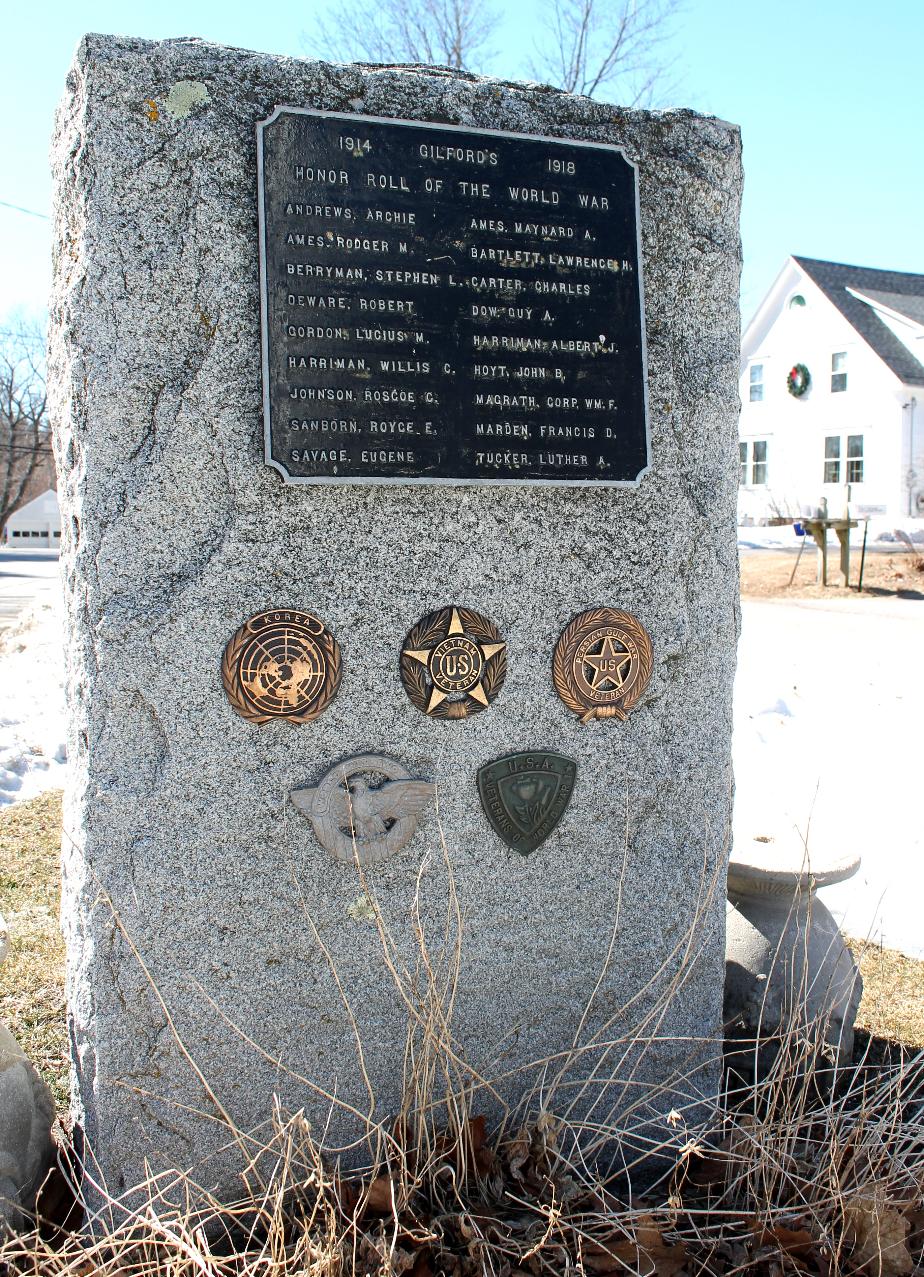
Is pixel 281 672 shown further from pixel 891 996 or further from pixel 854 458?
pixel 854 458

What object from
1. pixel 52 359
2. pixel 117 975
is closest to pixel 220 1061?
pixel 117 975

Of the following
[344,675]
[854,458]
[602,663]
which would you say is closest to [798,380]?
[854,458]

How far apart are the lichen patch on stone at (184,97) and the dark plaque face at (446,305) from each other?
0.15m

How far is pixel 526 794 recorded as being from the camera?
105 inches

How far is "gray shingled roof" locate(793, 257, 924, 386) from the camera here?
2816 cm

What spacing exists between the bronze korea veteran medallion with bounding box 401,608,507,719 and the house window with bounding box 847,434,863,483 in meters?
28.5

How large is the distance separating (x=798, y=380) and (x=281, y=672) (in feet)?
99.0

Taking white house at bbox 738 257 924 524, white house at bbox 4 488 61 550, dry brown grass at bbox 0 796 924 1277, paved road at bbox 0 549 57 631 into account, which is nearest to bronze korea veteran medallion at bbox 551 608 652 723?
dry brown grass at bbox 0 796 924 1277

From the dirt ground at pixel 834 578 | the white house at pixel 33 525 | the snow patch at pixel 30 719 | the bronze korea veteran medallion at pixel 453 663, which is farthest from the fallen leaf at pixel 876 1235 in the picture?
the white house at pixel 33 525

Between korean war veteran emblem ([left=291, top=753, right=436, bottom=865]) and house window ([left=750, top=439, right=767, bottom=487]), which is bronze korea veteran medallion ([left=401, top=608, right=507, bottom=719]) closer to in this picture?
korean war veteran emblem ([left=291, top=753, right=436, bottom=865])

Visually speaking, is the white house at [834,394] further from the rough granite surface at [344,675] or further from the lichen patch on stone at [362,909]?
the lichen patch on stone at [362,909]

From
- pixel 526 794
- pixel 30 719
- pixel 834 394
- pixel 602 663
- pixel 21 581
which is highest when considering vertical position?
pixel 834 394

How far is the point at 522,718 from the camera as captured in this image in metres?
2.68

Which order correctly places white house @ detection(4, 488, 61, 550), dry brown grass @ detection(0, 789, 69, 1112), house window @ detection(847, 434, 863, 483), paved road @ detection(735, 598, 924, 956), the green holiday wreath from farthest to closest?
white house @ detection(4, 488, 61, 550) < the green holiday wreath < house window @ detection(847, 434, 863, 483) < paved road @ detection(735, 598, 924, 956) < dry brown grass @ detection(0, 789, 69, 1112)
